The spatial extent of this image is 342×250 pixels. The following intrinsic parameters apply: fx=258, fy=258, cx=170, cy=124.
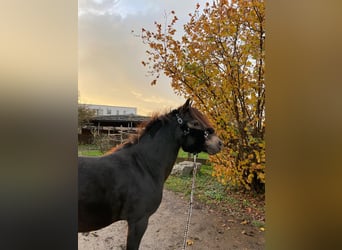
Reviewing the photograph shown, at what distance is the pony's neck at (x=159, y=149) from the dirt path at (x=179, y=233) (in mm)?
132

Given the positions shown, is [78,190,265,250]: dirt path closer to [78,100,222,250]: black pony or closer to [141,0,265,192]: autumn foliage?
[78,100,222,250]: black pony

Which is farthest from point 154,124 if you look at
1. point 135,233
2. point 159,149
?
point 135,233

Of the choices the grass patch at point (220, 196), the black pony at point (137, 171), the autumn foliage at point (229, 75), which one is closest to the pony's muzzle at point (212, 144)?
the black pony at point (137, 171)

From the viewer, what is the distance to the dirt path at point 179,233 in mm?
1108

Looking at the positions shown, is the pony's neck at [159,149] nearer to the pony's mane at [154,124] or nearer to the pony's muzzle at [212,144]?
the pony's mane at [154,124]

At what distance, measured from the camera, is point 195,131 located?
3.71 feet

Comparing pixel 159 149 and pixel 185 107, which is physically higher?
pixel 185 107

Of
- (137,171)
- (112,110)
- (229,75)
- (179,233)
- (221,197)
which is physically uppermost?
(229,75)

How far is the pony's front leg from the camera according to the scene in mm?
1062

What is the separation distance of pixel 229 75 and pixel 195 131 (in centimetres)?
49

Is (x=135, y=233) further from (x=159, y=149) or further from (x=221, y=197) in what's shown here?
(x=221, y=197)

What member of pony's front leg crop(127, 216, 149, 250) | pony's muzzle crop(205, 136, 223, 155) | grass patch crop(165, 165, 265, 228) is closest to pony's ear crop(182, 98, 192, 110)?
pony's muzzle crop(205, 136, 223, 155)
